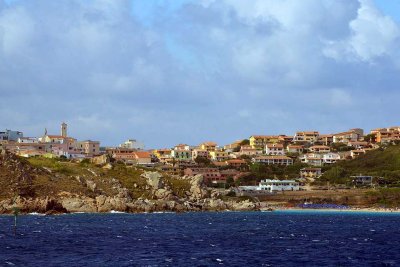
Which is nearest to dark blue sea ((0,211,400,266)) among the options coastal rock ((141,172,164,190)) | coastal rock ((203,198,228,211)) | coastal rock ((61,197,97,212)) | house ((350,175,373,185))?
coastal rock ((61,197,97,212))

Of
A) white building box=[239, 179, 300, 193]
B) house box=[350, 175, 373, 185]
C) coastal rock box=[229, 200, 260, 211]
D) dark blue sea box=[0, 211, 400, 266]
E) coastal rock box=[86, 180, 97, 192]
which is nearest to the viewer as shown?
dark blue sea box=[0, 211, 400, 266]

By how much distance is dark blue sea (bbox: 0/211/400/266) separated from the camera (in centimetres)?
5881

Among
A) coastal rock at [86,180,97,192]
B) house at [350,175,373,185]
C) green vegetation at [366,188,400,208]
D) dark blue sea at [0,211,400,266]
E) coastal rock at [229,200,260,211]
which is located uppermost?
house at [350,175,373,185]

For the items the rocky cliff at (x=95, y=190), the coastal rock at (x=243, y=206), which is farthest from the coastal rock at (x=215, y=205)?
the coastal rock at (x=243, y=206)

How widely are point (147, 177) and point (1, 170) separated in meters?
38.2

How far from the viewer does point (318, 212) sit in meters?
168

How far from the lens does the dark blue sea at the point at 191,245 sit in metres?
58.8

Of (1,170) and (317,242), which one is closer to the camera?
(317,242)

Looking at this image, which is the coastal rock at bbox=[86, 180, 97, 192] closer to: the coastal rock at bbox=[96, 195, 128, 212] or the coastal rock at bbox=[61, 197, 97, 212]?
the coastal rock at bbox=[96, 195, 128, 212]

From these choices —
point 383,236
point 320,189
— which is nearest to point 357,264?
point 383,236

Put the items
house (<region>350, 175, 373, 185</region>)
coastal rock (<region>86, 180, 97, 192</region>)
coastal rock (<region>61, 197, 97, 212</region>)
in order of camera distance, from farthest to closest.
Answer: house (<region>350, 175, 373, 185</region>) → coastal rock (<region>86, 180, 97, 192</region>) → coastal rock (<region>61, 197, 97, 212</region>)

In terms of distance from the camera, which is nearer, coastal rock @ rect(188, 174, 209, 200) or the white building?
coastal rock @ rect(188, 174, 209, 200)

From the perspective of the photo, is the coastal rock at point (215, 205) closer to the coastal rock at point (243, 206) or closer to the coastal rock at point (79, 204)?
the coastal rock at point (243, 206)

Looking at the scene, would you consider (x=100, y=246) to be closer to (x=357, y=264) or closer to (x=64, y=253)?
(x=64, y=253)
